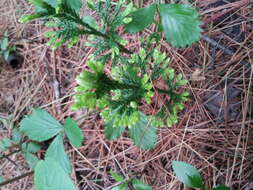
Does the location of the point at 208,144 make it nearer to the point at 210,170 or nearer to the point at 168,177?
the point at 210,170

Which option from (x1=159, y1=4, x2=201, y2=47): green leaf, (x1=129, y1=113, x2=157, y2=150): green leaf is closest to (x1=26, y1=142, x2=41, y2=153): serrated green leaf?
(x1=129, y1=113, x2=157, y2=150): green leaf

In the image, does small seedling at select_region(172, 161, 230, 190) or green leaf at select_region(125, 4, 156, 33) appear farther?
green leaf at select_region(125, 4, 156, 33)

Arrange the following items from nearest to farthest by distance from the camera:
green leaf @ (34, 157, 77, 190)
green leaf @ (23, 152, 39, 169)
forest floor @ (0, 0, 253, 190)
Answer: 1. green leaf @ (34, 157, 77, 190)
2. forest floor @ (0, 0, 253, 190)
3. green leaf @ (23, 152, 39, 169)

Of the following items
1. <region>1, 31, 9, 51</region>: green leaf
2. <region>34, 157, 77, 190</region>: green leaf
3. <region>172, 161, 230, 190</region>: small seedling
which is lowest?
<region>172, 161, 230, 190</region>: small seedling

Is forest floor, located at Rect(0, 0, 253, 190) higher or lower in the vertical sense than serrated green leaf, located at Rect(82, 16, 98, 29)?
lower

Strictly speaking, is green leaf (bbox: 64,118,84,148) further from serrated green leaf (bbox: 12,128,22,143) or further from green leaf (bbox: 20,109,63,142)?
serrated green leaf (bbox: 12,128,22,143)

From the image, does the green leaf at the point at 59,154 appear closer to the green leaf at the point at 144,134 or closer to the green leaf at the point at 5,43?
the green leaf at the point at 144,134
